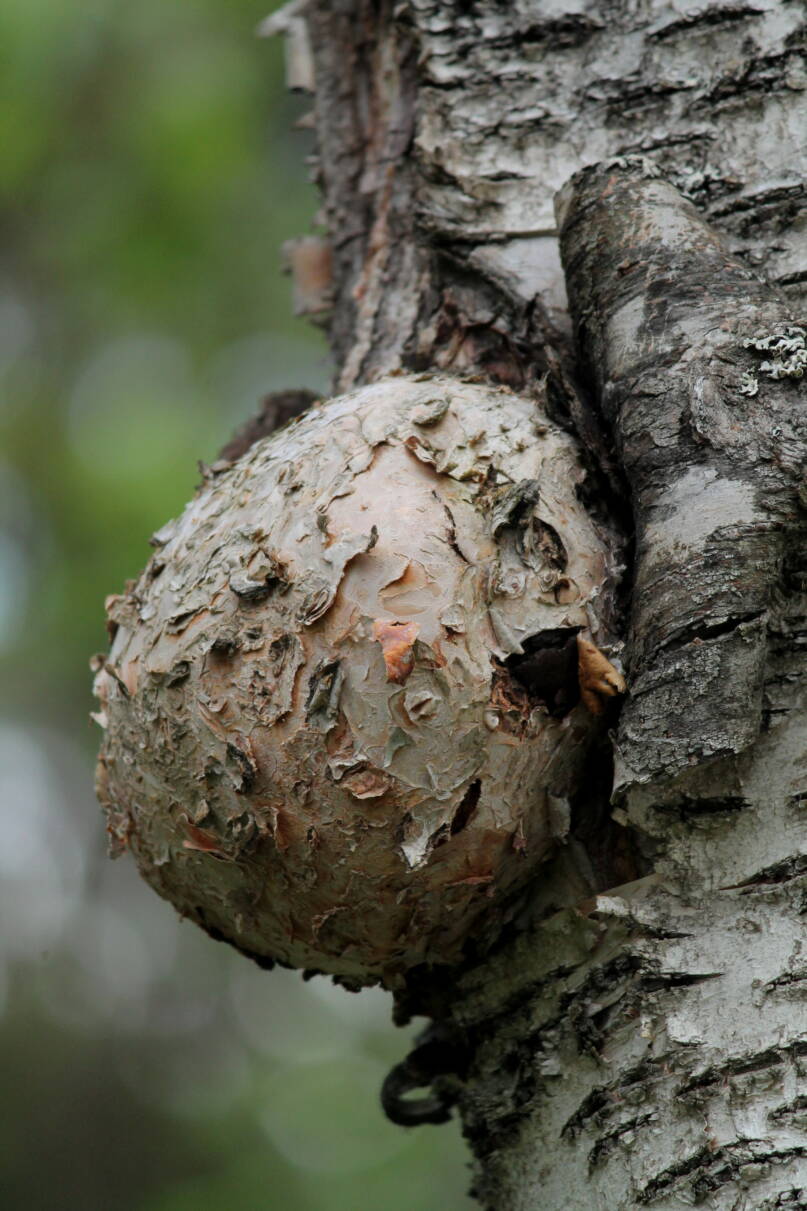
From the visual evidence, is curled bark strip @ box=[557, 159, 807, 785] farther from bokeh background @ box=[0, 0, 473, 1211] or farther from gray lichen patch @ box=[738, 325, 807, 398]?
bokeh background @ box=[0, 0, 473, 1211]

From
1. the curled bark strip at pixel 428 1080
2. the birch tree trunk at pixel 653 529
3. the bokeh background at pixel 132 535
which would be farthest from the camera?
the bokeh background at pixel 132 535

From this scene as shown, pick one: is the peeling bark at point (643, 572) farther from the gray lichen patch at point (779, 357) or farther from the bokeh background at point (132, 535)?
the bokeh background at point (132, 535)

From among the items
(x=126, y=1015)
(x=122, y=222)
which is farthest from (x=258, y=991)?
(x=122, y=222)

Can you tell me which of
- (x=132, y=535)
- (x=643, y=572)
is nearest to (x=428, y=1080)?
(x=643, y=572)

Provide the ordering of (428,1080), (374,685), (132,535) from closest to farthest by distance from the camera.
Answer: (374,685) < (428,1080) < (132,535)

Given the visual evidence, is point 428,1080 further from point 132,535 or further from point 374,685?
point 132,535

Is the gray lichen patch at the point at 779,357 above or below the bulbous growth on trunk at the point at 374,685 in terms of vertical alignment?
above

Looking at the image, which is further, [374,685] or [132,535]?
[132,535]

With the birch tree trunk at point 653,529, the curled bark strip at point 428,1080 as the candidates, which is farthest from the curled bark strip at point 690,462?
the curled bark strip at point 428,1080
